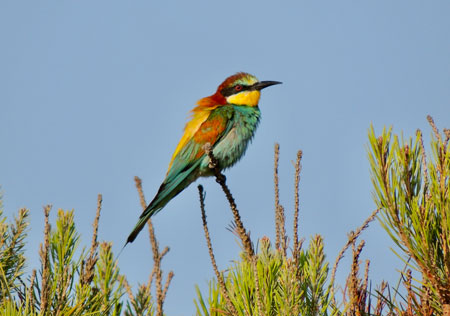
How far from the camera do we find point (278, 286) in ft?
5.50

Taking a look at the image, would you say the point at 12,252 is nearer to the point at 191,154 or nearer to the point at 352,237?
the point at 352,237

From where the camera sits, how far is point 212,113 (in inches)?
201

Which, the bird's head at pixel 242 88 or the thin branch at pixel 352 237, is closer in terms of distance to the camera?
the thin branch at pixel 352 237

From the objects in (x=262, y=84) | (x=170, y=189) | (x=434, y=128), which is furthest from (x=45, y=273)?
(x=262, y=84)

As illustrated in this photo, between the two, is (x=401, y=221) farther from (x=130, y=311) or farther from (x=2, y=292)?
(x=2, y=292)

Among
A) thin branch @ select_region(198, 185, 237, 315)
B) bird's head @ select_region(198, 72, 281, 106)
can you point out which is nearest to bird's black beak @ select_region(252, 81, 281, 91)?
bird's head @ select_region(198, 72, 281, 106)

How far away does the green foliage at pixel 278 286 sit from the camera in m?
1.58

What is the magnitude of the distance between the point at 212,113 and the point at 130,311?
3.24 meters

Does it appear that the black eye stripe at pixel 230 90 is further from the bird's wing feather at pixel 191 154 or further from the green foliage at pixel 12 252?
the green foliage at pixel 12 252

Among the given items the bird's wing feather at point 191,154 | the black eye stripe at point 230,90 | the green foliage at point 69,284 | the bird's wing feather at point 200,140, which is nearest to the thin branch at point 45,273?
the green foliage at point 69,284

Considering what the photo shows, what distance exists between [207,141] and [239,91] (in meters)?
0.98

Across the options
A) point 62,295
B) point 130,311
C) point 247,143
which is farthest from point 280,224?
point 247,143

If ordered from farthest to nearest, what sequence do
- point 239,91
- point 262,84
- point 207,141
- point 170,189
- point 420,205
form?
point 262,84
point 239,91
point 207,141
point 170,189
point 420,205

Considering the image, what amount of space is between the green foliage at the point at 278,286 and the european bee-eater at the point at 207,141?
Result: 274cm
